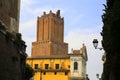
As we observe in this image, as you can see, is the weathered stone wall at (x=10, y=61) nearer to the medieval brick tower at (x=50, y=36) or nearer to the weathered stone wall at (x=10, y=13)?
the weathered stone wall at (x=10, y=13)

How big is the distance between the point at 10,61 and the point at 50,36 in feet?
258

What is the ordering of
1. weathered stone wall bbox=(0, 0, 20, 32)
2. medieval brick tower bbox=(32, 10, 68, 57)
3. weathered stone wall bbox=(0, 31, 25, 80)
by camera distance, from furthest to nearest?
medieval brick tower bbox=(32, 10, 68, 57) < weathered stone wall bbox=(0, 0, 20, 32) < weathered stone wall bbox=(0, 31, 25, 80)

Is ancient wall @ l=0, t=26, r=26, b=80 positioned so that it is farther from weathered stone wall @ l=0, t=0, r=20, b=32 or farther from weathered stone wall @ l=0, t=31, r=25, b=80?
weathered stone wall @ l=0, t=0, r=20, b=32

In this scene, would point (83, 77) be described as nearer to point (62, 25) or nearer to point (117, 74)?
point (62, 25)

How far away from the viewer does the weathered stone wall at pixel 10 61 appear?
2389 centimetres

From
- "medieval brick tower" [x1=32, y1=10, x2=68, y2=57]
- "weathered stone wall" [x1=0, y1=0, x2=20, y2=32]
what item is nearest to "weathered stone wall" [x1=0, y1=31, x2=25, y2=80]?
"weathered stone wall" [x1=0, y1=0, x2=20, y2=32]

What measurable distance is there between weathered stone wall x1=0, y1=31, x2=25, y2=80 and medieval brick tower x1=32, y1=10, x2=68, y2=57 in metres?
70.6

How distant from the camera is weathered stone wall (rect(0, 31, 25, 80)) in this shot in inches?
941

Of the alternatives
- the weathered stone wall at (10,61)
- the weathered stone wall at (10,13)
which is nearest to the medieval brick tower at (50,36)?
the weathered stone wall at (10,13)

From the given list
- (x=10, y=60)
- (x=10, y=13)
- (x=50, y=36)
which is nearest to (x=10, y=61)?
(x=10, y=60)

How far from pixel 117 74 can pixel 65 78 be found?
65.0 m

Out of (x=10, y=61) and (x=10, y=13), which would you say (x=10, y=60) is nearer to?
(x=10, y=61)

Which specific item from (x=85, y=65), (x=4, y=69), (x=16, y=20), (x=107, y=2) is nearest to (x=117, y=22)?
(x=107, y=2)

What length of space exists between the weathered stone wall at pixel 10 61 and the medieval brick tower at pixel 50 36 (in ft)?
232
